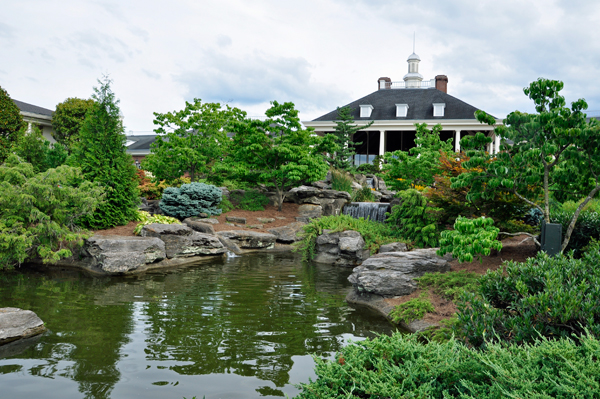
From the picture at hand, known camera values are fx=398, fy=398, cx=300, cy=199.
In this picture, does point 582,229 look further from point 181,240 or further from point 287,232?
point 181,240

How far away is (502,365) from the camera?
2633 millimetres

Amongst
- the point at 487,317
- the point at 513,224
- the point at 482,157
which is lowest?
the point at 487,317

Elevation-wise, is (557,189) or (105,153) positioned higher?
(105,153)

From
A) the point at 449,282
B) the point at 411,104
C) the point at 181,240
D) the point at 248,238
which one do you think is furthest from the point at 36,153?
the point at 411,104

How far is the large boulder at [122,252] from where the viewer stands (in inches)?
426

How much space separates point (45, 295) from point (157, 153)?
45.7ft

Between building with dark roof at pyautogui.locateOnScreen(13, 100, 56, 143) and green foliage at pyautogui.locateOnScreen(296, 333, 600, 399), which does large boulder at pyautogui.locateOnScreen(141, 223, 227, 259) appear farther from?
building with dark roof at pyautogui.locateOnScreen(13, 100, 56, 143)

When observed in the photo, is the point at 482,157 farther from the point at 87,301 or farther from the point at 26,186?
the point at 26,186

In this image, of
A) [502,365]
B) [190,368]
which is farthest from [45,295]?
[502,365]

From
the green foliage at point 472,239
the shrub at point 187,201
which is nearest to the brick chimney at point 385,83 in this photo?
the shrub at point 187,201

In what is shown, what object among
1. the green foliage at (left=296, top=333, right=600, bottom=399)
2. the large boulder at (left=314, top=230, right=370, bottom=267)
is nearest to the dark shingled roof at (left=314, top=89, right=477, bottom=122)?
the large boulder at (left=314, top=230, right=370, bottom=267)

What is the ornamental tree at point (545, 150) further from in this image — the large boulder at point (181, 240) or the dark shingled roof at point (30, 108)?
the dark shingled roof at point (30, 108)

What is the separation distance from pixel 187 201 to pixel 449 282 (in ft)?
41.2

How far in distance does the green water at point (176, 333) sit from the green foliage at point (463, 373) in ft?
6.02
